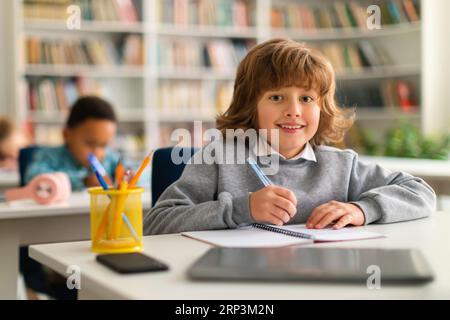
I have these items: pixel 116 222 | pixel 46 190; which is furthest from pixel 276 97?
pixel 46 190

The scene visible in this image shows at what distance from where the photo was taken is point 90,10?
16.4ft

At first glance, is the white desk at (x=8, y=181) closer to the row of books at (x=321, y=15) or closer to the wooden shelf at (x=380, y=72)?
the wooden shelf at (x=380, y=72)

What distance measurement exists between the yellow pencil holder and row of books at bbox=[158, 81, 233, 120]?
424 cm

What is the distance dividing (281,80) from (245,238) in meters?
0.46

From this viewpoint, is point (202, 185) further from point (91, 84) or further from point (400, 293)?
point (91, 84)

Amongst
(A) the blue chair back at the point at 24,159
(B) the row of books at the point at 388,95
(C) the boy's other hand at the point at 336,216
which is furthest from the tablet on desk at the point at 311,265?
(B) the row of books at the point at 388,95

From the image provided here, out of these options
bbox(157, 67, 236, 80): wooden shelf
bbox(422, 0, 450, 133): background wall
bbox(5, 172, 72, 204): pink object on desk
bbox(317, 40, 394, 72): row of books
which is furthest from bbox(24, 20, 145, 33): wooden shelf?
bbox(5, 172, 72, 204): pink object on desk

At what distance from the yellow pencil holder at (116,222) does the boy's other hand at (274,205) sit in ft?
0.88

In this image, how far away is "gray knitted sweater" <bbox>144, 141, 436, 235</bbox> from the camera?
134 cm

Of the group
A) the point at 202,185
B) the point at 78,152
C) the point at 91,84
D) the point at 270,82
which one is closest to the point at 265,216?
the point at 202,185

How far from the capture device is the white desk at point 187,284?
82 centimetres

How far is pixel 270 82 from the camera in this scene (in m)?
1.52

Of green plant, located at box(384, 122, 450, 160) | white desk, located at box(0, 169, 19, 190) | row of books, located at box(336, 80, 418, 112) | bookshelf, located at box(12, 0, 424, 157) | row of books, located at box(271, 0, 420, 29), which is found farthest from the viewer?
row of books, located at box(271, 0, 420, 29)

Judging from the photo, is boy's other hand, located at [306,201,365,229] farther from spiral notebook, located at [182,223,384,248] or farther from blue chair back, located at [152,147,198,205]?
blue chair back, located at [152,147,198,205]
